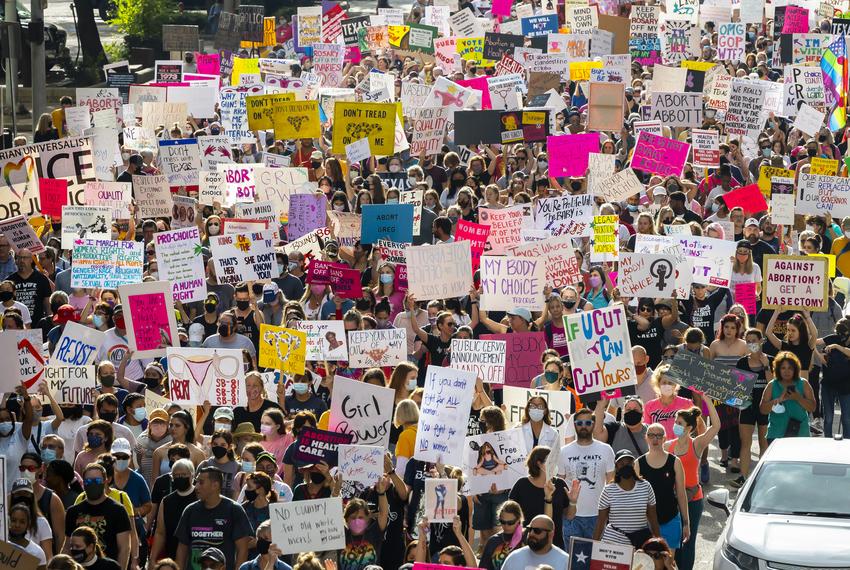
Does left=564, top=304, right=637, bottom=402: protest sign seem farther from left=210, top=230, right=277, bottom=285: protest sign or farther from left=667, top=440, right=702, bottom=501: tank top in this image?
left=210, top=230, right=277, bottom=285: protest sign

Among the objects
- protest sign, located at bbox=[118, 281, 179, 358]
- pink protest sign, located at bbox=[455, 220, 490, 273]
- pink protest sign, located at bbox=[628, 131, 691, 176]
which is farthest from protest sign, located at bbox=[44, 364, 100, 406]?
pink protest sign, located at bbox=[628, 131, 691, 176]

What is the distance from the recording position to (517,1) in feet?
149

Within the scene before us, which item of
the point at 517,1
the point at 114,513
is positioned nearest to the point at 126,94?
the point at 517,1

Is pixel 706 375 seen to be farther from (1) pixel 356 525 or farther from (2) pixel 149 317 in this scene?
(2) pixel 149 317

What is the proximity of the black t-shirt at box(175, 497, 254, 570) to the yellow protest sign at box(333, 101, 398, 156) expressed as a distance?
11831 mm

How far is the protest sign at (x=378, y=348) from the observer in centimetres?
1479

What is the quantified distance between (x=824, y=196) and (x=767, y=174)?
1.12 m

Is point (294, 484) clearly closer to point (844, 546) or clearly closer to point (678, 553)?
point (678, 553)

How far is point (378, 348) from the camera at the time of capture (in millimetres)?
14828

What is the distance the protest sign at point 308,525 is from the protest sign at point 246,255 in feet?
22.3

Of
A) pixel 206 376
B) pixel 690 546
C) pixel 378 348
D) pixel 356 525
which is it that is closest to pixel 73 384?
pixel 206 376

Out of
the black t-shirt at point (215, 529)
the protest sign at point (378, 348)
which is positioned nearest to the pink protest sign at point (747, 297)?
the protest sign at point (378, 348)

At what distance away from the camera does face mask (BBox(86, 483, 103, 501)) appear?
11.0m

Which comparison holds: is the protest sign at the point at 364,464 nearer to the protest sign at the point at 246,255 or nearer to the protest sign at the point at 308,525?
the protest sign at the point at 308,525
